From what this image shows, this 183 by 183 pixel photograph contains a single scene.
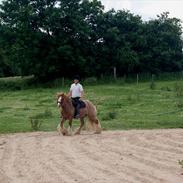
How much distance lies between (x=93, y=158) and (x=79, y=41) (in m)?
41.2

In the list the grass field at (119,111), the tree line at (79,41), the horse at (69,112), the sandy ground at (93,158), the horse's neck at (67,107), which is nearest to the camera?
the sandy ground at (93,158)

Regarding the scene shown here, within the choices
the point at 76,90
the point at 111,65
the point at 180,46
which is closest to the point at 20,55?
the point at 111,65

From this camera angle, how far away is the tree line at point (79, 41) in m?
51.8

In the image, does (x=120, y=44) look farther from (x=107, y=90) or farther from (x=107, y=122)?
(x=107, y=122)

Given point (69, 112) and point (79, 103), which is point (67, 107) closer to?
point (69, 112)

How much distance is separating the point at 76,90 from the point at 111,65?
37352mm

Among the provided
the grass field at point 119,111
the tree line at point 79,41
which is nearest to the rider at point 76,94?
the grass field at point 119,111

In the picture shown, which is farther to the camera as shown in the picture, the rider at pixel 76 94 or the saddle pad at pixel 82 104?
the saddle pad at pixel 82 104

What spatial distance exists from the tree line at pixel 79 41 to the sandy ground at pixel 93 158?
34.3 metres

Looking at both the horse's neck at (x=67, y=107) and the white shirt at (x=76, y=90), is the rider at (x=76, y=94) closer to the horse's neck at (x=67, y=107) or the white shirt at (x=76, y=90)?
the white shirt at (x=76, y=90)

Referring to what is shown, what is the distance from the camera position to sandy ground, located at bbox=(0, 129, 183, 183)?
10.8 metres

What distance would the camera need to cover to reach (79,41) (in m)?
53.6

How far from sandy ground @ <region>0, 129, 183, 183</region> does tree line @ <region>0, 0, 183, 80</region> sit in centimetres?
3431

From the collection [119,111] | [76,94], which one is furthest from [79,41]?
[76,94]
